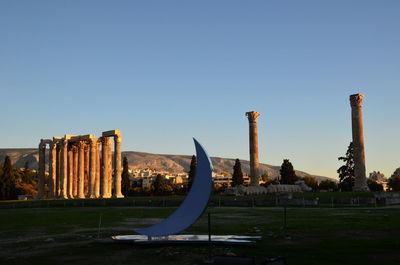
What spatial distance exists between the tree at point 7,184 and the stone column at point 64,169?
48.6ft

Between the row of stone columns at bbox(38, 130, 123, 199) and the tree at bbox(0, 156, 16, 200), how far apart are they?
25.4ft

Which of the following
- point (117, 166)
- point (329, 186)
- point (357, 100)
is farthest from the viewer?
point (329, 186)

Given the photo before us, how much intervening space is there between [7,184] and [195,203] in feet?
274

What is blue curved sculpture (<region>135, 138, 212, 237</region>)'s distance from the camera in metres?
15.6

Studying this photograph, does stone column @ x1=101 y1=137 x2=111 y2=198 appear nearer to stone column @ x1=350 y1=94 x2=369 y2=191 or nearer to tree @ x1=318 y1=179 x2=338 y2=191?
stone column @ x1=350 y1=94 x2=369 y2=191

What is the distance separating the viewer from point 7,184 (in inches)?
3551

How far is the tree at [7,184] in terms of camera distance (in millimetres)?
89688

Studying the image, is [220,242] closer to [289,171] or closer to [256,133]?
[256,133]

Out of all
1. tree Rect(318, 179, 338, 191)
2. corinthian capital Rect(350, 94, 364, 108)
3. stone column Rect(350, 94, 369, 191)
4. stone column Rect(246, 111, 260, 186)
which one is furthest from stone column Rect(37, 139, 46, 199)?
corinthian capital Rect(350, 94, 364, 108)

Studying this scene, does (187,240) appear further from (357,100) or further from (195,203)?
(357,100)

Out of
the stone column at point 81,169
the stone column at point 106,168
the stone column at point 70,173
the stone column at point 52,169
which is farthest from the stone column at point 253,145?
the stone column at point 52,169

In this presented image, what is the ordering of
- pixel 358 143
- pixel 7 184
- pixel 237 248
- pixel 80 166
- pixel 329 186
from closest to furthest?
pixel 237 248 → pixel 358 143 → pixel 80 166 → pixel 7 184 → pixel 329 186

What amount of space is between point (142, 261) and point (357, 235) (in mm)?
9771

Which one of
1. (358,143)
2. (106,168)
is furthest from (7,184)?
(358,143)
